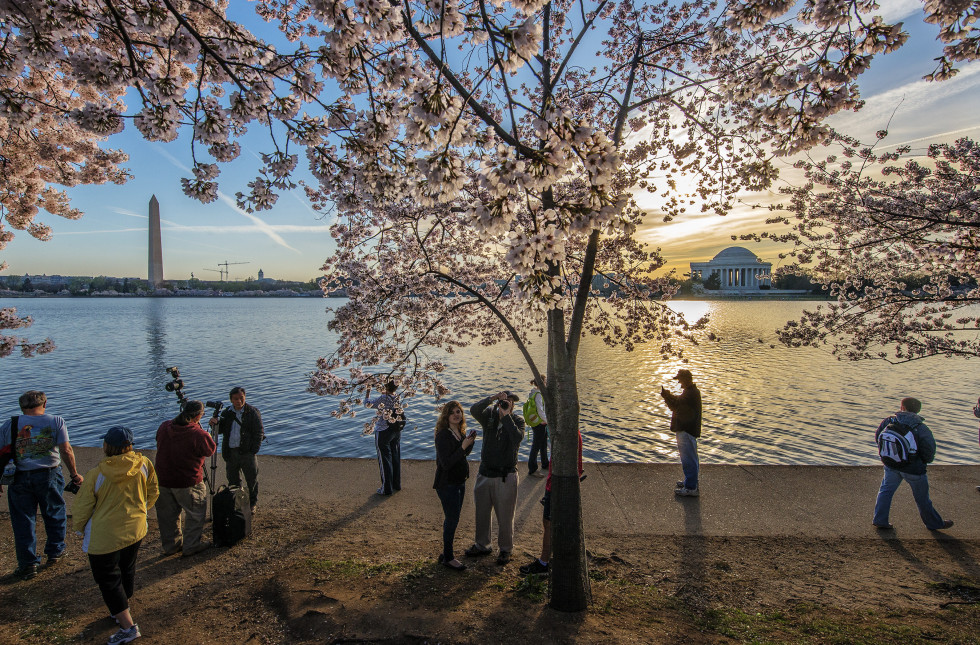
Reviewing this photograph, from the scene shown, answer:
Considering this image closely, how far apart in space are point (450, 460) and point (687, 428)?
434 centimetres

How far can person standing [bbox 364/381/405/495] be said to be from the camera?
301 inches

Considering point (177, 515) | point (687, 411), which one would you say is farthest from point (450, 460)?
point (687, 411)

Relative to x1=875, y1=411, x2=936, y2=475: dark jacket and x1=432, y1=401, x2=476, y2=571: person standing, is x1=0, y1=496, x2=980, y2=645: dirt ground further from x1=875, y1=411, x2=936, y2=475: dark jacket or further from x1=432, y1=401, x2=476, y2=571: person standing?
x1=875, y1=411, x2=936, y2=475: dark jacket

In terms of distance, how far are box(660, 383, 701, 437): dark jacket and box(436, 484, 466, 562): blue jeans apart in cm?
400

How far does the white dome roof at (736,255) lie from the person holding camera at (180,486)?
554 feet

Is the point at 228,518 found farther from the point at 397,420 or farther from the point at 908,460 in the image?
the point at 908,460

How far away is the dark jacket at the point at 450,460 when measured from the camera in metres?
5.92

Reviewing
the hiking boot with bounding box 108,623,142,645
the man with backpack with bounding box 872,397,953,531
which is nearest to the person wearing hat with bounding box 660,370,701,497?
the man with backpack with bounding box 872,397,953,531

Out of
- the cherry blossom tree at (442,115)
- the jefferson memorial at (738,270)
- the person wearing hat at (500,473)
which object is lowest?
the person wearing hat at (500,473)

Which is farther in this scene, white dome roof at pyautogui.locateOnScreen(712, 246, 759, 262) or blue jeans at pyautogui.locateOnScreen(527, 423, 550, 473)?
white dome roof at pyautogui.locateOnScreen(712, 246, 759, 262)

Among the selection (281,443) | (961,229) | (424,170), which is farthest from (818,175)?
(281,443)

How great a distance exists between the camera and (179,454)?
6.21m

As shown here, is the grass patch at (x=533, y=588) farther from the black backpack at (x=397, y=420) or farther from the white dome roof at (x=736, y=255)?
the white dome roof at (x=736, y=255)

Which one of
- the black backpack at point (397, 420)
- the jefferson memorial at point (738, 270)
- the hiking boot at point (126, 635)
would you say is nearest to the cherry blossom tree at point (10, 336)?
the hiking boot at point (126, 635)
